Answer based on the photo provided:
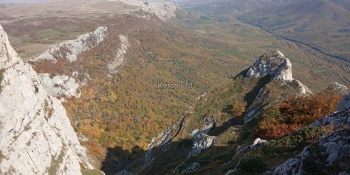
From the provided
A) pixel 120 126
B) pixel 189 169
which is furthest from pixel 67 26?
pixel 189 169

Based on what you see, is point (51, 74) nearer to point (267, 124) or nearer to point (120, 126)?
point (120, 126)

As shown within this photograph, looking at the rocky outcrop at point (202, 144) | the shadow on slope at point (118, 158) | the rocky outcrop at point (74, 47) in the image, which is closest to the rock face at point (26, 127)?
the shadow on slope at point (118, 158)

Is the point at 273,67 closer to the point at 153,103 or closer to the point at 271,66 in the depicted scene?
the point at 271,66

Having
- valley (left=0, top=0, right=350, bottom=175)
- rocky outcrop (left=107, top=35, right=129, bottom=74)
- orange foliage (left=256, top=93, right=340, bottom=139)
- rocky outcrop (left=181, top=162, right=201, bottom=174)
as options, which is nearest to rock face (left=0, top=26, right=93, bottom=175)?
valley (left=0, top=0, right=350, bottom=175)

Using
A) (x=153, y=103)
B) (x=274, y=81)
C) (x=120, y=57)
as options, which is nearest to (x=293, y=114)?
(x=274, y=81)

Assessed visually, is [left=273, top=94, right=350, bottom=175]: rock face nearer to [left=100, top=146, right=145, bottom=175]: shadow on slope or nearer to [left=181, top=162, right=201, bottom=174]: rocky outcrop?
[left=181, top=162, right=201, bottom=174]: rocky outcrop

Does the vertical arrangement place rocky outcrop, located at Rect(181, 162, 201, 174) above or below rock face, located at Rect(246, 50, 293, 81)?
below
